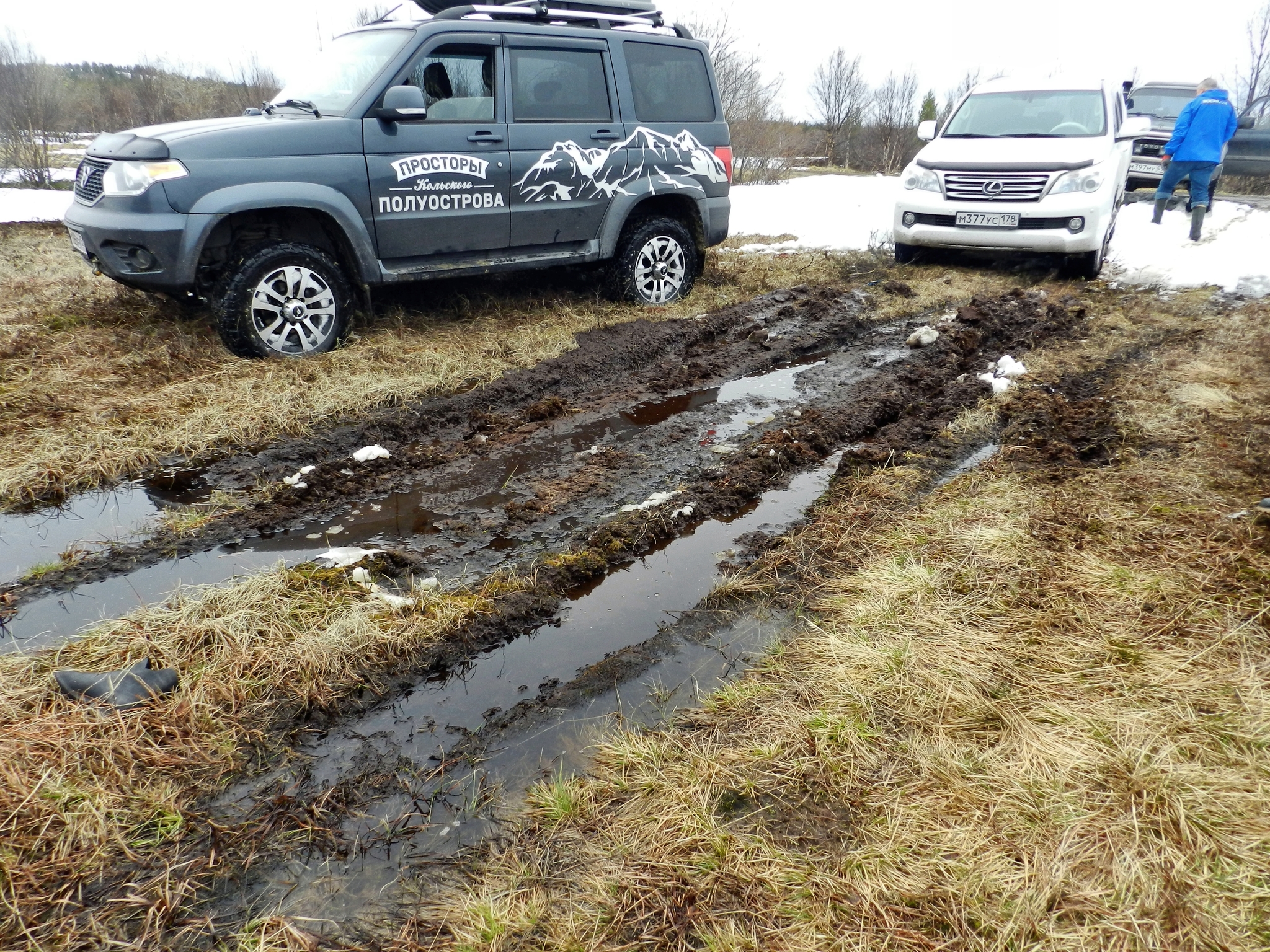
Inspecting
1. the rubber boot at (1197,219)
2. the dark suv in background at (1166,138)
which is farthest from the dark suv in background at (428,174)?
the dark suv in background at (1166,138)

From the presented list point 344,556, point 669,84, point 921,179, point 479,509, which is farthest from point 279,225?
point 921,179

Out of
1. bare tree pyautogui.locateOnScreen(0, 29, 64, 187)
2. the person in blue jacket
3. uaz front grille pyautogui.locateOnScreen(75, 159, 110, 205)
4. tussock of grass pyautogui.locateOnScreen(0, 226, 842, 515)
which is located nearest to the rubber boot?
the person in blue jacket

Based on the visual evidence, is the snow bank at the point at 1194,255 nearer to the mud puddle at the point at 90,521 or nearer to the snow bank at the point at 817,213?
the snow bank at the point at 817,213

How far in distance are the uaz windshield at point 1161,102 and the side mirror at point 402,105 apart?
1525 cm

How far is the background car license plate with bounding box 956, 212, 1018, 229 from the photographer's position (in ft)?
26.2

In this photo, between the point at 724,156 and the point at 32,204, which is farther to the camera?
the point at 32,204

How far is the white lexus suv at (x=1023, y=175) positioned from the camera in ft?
25.7

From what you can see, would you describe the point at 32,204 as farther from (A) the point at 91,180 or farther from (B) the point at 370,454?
(B) the point at 370,454

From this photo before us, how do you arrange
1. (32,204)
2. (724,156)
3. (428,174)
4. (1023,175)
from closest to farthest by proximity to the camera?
(428,174), (724,156), (1023,175), (32,204)

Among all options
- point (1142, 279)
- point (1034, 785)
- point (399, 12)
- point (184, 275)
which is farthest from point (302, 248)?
point (1142, 279)

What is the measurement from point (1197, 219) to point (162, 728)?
39.1 ft

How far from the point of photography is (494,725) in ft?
7.95

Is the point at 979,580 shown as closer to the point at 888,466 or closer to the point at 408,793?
the point at 888,466

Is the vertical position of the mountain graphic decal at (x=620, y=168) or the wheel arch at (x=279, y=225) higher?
the mountain graphic decal at (x=620, y=168)
